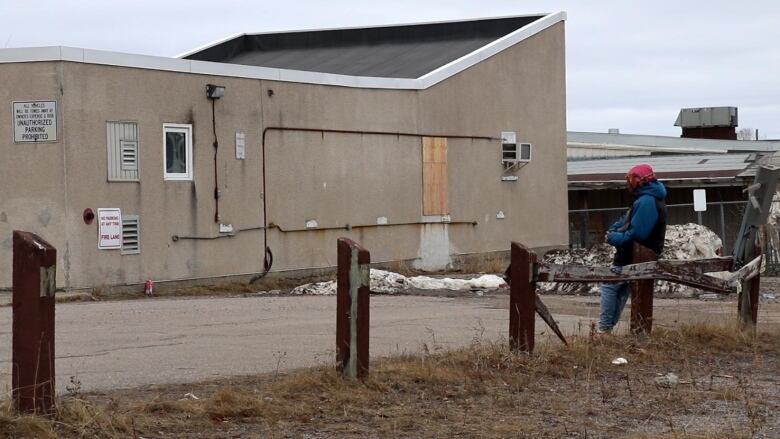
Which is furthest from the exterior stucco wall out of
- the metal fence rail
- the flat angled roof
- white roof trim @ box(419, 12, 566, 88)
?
the metal fence rail

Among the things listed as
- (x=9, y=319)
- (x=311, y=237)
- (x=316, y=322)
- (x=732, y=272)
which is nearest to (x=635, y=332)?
(x=732, y=272)

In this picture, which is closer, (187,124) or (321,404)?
(321,404)

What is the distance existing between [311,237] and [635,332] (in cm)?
1324

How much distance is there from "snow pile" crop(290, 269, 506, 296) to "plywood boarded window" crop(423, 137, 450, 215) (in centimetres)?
507

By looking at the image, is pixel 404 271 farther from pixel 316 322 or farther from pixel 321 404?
pixel 321 404

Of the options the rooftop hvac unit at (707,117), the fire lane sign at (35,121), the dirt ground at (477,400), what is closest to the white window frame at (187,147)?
the fire lane sign at (35,121)

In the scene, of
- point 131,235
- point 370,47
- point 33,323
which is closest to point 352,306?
point 33,323

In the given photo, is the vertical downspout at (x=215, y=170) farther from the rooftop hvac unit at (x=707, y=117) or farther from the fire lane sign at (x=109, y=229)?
the rooftop hvac unit at (x=707, y=117)

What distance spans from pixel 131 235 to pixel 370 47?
13.5m

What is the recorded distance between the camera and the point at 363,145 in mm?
25266

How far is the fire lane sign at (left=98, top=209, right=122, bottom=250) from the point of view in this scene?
20.4 metres

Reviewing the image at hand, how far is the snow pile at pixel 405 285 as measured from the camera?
21.0 metres

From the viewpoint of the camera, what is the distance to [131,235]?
20.9 m

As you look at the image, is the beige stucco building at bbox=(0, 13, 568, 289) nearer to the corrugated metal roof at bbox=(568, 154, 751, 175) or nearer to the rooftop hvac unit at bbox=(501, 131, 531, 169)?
the rooftop hvac unit at bbox=(501, 131, 531, 169)
